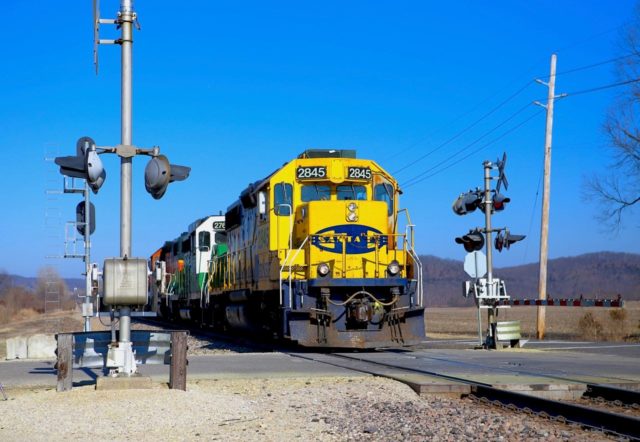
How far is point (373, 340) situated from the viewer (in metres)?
16.1

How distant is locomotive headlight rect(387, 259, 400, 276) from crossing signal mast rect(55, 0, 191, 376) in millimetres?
7473

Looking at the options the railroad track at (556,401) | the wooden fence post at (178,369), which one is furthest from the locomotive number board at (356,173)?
the wooden fence post at (178,369)

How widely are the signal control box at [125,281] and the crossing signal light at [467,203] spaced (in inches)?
454

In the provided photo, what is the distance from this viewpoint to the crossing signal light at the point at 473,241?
19219mm

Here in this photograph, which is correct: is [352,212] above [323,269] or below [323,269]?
above

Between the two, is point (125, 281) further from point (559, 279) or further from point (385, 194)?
point (559, 279)

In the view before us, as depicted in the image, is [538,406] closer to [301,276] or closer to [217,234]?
[301,276]

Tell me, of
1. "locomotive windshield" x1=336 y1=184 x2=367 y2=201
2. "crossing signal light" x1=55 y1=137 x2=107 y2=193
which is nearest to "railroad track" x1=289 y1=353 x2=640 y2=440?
"crossing signal light" x1=55 y1=137 x2=107 y2=193

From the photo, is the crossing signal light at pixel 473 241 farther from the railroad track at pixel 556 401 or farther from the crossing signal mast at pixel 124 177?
the crossing signal mast at pixel 124 177

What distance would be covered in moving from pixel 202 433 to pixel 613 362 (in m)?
9.39

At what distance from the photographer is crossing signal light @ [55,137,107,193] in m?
9.32

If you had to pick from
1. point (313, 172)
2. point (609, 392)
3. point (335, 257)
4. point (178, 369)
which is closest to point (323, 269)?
A: point (335, 257)

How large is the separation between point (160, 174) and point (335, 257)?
754 centimetres

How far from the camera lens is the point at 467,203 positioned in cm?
1972
